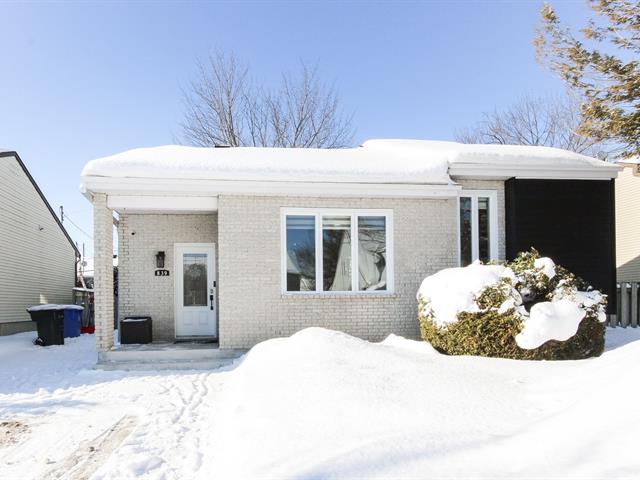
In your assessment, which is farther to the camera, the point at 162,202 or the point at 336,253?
the point at 336,253

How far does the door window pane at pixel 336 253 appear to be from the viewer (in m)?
8.91

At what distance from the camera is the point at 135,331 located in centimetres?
955

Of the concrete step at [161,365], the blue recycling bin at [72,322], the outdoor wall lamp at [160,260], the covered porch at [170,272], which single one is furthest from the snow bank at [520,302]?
the blue recycling bin at [72,322]

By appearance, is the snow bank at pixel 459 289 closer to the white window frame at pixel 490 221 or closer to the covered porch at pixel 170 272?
the white window frame at pixel 490 221

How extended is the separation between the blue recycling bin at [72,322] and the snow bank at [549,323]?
1280 centimetres

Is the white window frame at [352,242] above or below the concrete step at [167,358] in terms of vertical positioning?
above

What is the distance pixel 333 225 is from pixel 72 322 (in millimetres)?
9977

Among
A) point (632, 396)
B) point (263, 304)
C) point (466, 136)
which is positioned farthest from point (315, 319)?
point (466, 136)

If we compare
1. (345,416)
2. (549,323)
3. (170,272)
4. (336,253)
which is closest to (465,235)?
(336,253)

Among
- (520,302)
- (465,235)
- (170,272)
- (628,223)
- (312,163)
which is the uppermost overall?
(312,163)

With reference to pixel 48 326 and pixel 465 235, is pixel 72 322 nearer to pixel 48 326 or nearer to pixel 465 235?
pixel 48 326

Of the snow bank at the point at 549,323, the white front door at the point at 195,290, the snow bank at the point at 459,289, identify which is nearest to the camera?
the snow bank at the point at 549,323

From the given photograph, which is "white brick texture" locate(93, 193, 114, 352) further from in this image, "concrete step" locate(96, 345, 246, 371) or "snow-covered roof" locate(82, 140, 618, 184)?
"snow-covered roof" locate(82, 140, 618, 184)

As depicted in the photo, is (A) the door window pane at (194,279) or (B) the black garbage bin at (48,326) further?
(B) the black garbage bin at (48,326)
